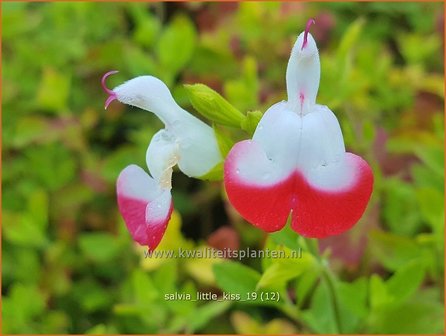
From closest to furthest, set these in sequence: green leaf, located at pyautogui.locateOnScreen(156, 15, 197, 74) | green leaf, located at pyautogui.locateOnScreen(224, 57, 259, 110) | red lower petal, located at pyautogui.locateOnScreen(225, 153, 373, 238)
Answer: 1. red lower petal, located at pyautogui.locateOnScreen(225, 153, 373, 238)
2. green leaf, located at pyautogui.locateOnScreen(224, 57, 259, 110)
3. green leaf, located at pyautogui.locateOnScreen(156, 15, 197, 74)

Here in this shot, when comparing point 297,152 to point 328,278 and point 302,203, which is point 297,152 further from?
point 328,278

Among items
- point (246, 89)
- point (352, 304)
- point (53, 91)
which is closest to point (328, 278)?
point (352, 304)

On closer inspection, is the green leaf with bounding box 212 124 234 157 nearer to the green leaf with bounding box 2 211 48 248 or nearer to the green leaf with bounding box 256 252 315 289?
the green leaf with bounding box 256 252 315 289

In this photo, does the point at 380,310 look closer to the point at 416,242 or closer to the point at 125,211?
the point at 416,242

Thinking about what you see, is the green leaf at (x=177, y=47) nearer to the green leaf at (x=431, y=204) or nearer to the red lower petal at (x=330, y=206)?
the green leaf at (x=431, y=204)

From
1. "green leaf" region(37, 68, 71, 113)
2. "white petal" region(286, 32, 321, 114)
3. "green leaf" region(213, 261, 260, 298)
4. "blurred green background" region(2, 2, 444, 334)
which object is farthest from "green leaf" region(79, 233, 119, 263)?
"white petal" region(286, 32, 321, 114)

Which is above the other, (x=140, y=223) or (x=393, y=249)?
(x=140, y=223)

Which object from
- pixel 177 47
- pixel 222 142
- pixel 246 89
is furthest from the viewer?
pixel 177 47
